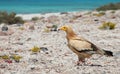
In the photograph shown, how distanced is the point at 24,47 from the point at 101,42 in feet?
8.39

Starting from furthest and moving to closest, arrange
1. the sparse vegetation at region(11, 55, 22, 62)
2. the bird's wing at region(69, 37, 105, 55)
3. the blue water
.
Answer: the blue water → the sparse vegetation at region(11, 55, 22, 62) → the bird's wing at region(69, 37, 105, 55)

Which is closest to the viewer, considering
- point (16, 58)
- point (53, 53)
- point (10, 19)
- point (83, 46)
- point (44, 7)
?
point (83, 46)

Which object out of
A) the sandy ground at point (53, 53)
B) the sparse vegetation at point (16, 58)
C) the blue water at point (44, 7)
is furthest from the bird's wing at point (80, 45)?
the blue water at point (44, 7)

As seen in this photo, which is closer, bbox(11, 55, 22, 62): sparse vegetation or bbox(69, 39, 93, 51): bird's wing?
bbox(69, 39, 93, 51): bird's wing

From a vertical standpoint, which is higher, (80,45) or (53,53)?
(80,45)

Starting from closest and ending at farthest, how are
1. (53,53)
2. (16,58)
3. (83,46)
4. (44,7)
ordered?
(83,46), (16,58), (53,53), (44,7)

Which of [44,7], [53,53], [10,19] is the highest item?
[10,19]

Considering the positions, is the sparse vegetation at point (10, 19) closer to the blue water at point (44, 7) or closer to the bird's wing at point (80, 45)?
the bird's wing at point (80, 45)

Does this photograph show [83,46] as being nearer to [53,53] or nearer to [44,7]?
[53,53]

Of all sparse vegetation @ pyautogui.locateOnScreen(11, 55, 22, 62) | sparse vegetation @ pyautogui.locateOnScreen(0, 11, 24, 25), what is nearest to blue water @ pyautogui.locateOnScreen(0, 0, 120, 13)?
sparse vegetation @ pyautogui.locateOnScreen(0, 11, 24, 25)

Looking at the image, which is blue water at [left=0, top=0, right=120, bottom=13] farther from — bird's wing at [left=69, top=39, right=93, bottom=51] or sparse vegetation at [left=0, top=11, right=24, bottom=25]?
bird's wing at [left=69, top=39, right=93, bottom=51]

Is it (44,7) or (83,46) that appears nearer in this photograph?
(83,46)

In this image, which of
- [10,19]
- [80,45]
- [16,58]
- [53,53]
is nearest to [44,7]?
[10,19]

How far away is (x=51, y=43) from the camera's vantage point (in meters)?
16.2
